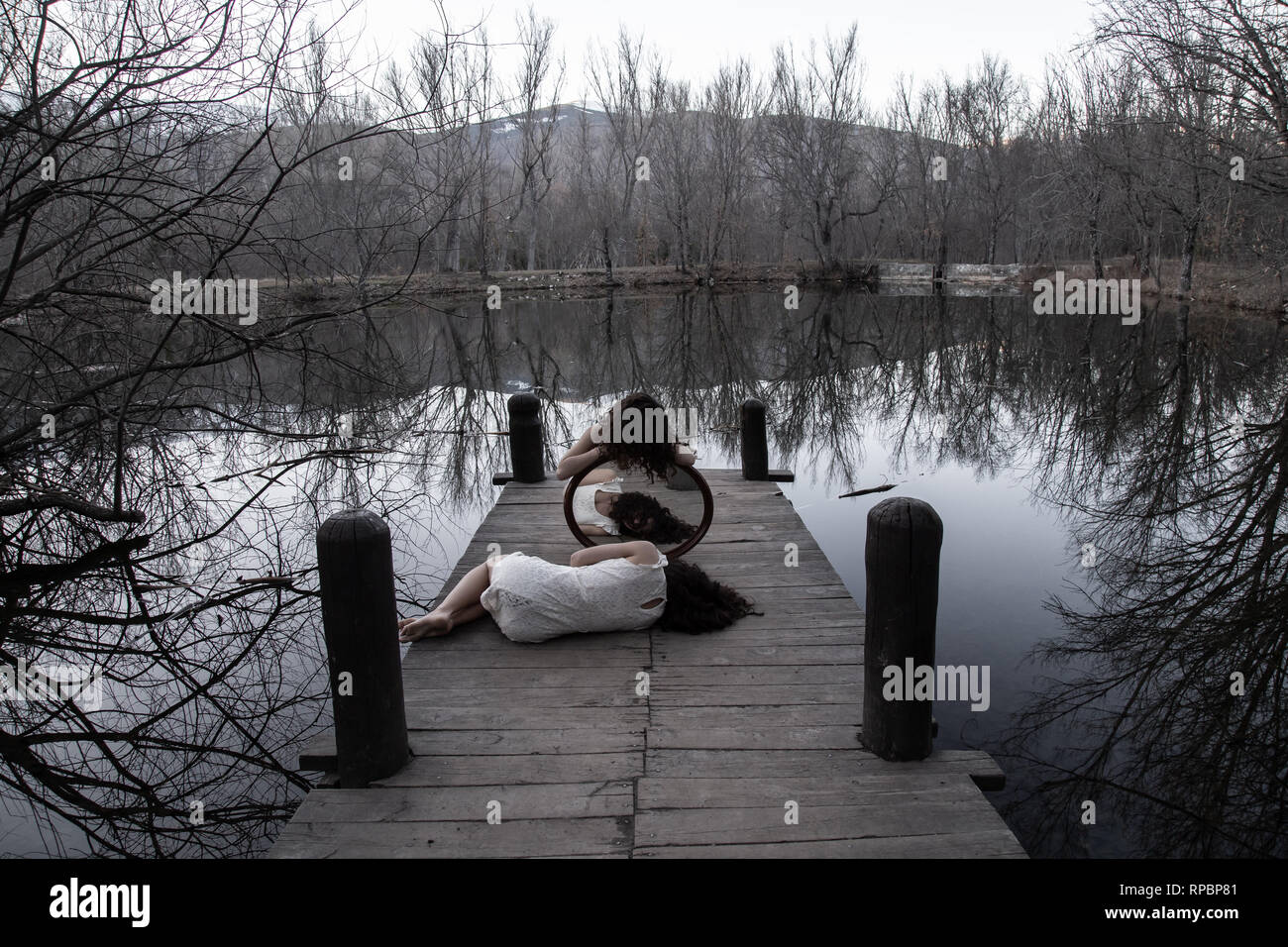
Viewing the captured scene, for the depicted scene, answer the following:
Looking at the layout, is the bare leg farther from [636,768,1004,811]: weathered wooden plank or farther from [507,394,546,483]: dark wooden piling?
[507,394,546,483]: dark wooden piling

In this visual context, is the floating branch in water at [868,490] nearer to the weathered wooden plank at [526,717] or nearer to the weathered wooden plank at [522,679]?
the weathered wooden plank at [522,679]

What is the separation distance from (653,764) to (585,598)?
1316 millimetres

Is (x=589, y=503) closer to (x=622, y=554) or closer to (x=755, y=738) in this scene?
(x=622, y=554)

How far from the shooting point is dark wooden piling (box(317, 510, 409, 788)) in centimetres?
312

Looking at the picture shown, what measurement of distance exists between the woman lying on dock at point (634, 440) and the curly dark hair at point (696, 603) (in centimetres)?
63

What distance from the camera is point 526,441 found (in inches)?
317

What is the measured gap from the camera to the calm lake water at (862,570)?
4250 mm

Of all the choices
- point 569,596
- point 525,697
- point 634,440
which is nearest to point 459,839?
point 525,697

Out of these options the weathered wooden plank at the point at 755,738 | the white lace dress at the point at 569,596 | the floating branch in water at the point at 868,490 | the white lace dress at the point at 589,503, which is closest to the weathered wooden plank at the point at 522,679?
the white lace dress at the point at 569,596

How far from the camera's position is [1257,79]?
15.5 meters

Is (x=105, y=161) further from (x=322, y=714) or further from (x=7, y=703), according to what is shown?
(x=322, y=714)

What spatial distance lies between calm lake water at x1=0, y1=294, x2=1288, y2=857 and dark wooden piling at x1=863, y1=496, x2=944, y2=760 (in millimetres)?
1157

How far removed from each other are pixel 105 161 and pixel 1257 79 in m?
17.9
